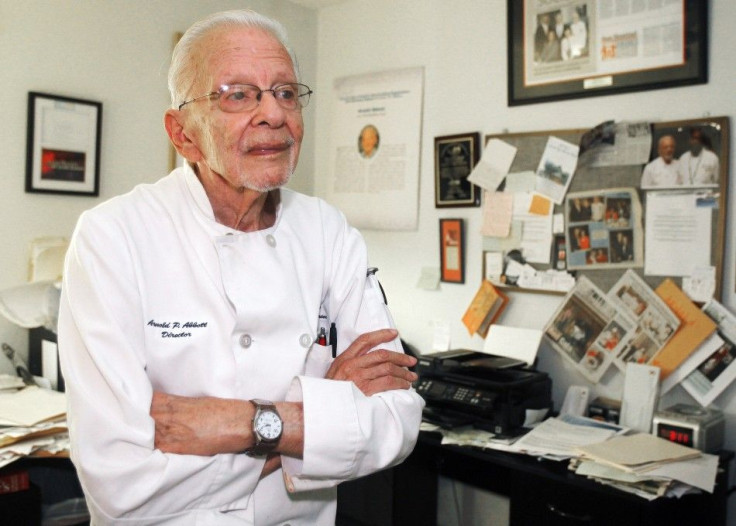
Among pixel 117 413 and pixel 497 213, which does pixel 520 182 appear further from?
pixel 117 413

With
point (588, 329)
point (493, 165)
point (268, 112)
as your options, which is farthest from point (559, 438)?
point (268, 112)

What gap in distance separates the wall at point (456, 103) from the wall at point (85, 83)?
0.67 m

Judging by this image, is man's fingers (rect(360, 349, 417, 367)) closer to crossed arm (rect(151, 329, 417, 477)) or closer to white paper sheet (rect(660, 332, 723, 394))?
crossed arm (rect(151, 329, 417, 477))

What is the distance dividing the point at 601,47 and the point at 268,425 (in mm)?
2062

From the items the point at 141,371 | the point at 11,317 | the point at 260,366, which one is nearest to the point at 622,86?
the point at 260,366

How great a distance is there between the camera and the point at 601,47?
2562 millimetres

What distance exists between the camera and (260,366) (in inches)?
49.6

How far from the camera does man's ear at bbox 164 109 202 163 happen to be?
4.42 ft

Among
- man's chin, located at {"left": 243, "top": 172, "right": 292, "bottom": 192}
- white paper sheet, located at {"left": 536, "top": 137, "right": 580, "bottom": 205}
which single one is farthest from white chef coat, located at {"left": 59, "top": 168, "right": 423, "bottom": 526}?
white paper sheet, located at {"left": 536, "top": 137, "right": 580, "bottom": 205}

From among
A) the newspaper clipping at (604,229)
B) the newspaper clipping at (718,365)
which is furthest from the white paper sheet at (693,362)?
the newspaper clipping at (604,229)

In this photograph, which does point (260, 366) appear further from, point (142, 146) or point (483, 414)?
point (142, 146)

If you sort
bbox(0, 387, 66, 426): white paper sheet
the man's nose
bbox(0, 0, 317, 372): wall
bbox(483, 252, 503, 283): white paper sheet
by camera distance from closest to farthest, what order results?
the man's nose < bbox(0, 387, 66, 426): white paper sheet < bbox(0, 0, 317, 372): wall < bbox(483, 252, 503, 283): white paper sheet

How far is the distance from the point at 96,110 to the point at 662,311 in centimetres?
236

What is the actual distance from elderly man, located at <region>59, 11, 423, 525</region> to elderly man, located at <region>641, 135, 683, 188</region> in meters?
1.44
